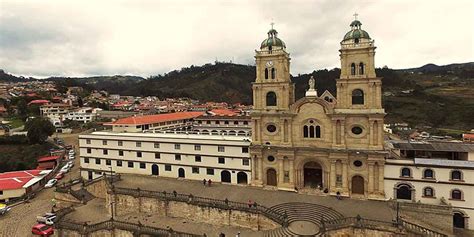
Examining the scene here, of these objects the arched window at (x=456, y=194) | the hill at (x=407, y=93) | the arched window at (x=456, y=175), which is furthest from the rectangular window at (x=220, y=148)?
the hill at (x=407, y=93)

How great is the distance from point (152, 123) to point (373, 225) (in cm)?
3489

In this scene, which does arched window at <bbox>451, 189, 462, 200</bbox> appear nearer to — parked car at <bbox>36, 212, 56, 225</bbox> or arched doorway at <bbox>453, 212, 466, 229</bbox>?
arched doorway at <bbox>453, 212, 466, 229</bbox>

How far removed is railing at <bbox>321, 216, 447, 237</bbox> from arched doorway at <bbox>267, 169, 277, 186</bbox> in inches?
373

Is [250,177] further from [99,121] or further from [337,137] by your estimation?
[99,121]

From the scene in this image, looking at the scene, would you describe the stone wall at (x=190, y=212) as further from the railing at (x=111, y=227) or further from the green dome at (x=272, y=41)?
the green dome at (x=272, y=41)

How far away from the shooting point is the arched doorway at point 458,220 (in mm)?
26781

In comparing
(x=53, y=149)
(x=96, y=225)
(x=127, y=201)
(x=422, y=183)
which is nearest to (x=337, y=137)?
(x=422, y=183)

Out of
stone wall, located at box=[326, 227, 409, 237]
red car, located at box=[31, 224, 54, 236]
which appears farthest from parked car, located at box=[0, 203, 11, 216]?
stone wall, located at box=[326, 227, 409, 237]

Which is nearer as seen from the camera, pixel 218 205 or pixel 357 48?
pixel 218 205

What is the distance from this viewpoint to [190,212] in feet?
94.8

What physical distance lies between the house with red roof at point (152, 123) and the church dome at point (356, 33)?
3142 centimetres

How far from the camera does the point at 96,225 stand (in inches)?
1081

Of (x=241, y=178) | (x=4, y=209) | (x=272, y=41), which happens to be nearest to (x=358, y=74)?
(x=272, y=41)

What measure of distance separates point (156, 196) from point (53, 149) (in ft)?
142
